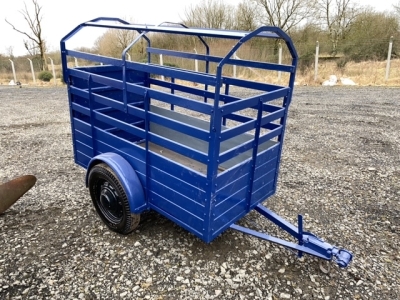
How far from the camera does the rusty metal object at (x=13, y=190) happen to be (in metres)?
3.56

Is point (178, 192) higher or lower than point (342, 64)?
lower

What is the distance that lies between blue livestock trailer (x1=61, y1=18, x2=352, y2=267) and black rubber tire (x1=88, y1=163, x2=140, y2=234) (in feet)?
0.03

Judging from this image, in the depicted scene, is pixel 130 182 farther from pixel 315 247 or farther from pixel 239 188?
pixel 315 247

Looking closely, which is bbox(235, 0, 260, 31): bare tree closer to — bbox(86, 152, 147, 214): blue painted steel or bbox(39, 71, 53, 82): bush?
bbox(39, 71, 53, 82): bush

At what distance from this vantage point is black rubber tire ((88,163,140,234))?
2975mm

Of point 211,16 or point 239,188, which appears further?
point 211,16

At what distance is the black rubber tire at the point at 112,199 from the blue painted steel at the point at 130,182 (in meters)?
0.07

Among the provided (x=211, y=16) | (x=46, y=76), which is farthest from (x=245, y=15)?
(x=46, y=76)

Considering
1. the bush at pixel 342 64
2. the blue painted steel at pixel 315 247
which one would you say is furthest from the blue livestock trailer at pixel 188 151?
the bush at pixel 342 64

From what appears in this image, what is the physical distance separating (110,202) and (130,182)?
1.36 ft

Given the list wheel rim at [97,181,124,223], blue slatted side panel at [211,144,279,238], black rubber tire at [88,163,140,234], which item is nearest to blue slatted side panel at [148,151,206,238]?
blue slatted side panel at [211,144,279,238]

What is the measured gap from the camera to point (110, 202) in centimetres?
313

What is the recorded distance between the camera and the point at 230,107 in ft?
7.43

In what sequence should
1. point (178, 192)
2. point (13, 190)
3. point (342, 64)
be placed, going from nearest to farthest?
point (178, 192) < point (13, 190) < point (342, 64)
